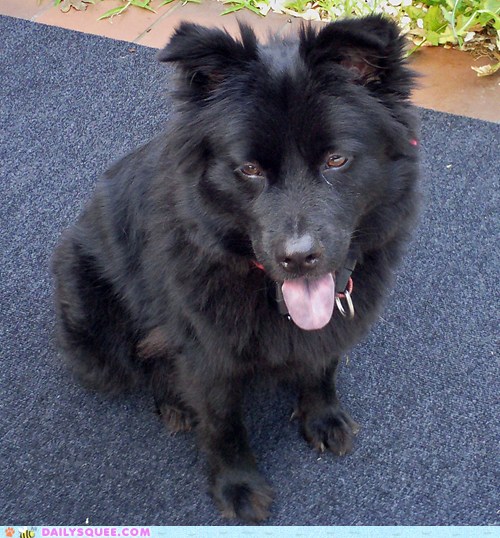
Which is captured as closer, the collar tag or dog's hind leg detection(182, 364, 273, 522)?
the collar tag

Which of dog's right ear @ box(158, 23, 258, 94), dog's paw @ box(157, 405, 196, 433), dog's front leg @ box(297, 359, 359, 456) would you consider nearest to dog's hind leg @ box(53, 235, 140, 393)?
dog's paw @ box(157, 405, 196, 433)

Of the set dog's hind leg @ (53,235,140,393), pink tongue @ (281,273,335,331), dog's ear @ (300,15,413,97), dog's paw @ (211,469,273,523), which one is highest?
dog's ear @ (300,15,413,97)

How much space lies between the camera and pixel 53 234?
3252 millimetres

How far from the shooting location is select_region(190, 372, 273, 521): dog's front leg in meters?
2.32

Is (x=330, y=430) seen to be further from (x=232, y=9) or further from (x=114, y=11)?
(x=114, y=11)

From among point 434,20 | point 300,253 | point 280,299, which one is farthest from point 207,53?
point 434,20

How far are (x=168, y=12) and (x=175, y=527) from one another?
3395 millimetres

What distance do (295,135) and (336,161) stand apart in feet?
0.47

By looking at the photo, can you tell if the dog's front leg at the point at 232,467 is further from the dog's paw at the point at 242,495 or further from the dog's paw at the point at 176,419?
the dog's paw at the point at 176,419

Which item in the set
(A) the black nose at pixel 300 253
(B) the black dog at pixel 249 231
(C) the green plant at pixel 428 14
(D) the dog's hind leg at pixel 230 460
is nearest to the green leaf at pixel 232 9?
(C) the green plant at pixel 428 14

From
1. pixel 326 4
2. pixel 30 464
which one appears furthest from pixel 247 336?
pixel 326 4

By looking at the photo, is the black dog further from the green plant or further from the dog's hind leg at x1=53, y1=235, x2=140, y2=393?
the green plant

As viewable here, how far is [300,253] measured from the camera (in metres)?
1.78

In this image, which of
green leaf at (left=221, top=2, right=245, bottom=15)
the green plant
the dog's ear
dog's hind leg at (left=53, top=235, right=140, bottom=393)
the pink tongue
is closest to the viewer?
the dog's ear
